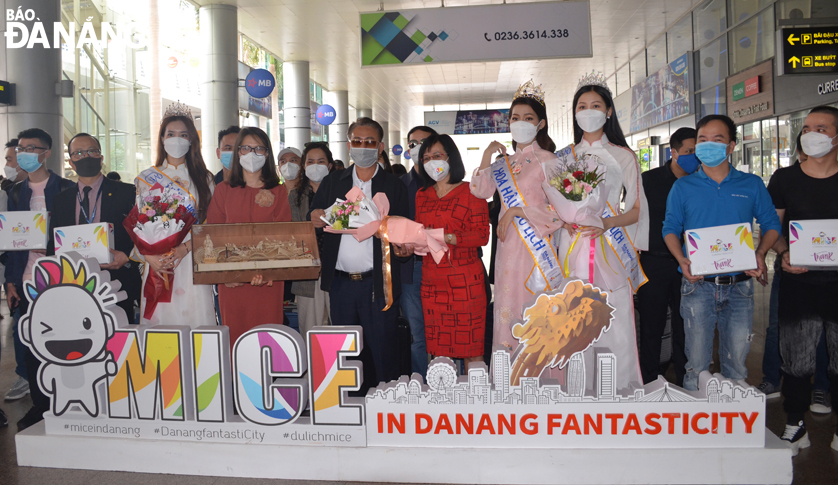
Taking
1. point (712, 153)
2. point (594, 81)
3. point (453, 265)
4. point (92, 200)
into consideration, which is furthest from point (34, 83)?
point (712, 153)

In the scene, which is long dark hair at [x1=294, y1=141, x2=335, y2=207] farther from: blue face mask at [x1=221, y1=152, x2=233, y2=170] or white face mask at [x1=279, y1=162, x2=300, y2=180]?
blue face mask at [x1=221, y1=152, x2=233, y2=170]

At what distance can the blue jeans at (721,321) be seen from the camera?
8.73ft

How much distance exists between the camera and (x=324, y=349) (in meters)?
2.45

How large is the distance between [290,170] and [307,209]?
1.38 ft

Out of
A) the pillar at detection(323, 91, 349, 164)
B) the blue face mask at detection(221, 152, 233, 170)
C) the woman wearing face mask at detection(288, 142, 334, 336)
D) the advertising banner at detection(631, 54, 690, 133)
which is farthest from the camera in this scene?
the pillar at detection(323, 91, 349, 164)

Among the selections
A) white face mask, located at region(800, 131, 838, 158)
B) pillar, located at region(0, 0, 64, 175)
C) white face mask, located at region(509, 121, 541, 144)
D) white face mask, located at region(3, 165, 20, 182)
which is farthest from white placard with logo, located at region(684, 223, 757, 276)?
pillar, located at region(0, 0, 64, 175)

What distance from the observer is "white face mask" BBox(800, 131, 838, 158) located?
2.58 meters

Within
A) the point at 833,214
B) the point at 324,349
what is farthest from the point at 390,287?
the point at 833,214

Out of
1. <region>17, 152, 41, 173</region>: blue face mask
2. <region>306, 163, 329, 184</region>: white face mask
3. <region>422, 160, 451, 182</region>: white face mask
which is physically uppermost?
<region>17, 152, 41, 173</region>: blue face mask

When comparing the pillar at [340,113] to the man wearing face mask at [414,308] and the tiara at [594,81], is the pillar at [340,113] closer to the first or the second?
the man wearing face mask at [414,308]

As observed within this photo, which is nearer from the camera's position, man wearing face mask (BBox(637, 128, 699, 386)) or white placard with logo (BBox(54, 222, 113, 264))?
white placard with logo (BBox(54, 222, 113, 264))

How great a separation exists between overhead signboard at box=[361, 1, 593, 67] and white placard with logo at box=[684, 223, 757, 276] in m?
4.89

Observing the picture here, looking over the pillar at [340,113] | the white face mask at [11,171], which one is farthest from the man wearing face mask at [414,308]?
the pillar at [340,113]

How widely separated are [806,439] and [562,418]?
51.1 inches
